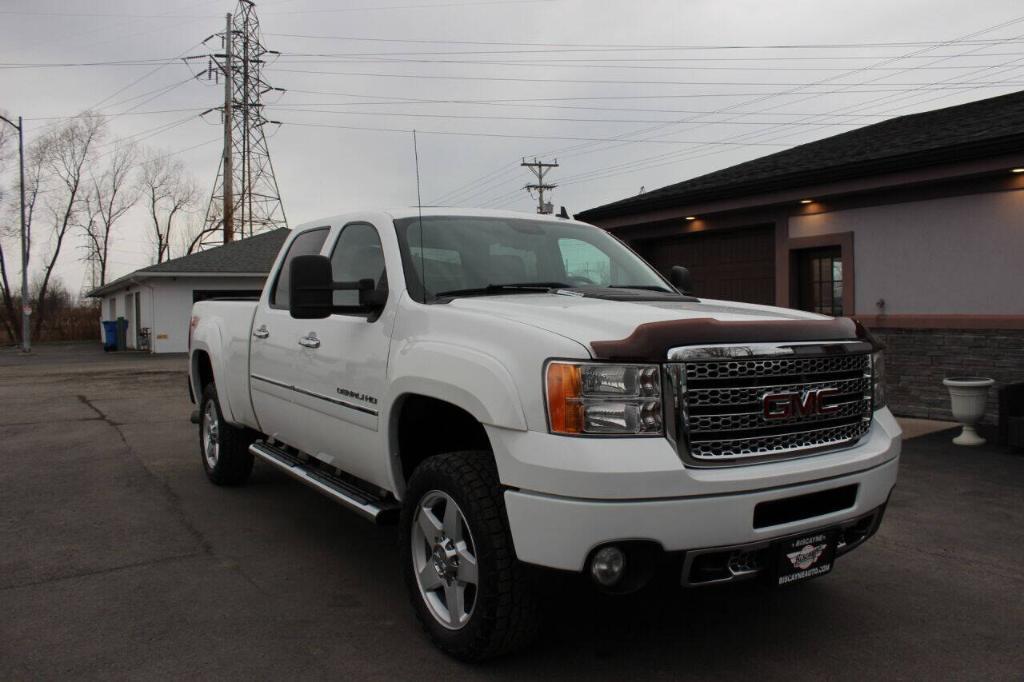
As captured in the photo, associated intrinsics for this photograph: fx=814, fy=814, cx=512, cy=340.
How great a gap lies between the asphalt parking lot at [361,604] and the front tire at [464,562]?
0.16 m

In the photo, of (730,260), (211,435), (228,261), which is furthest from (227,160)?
(211,435)

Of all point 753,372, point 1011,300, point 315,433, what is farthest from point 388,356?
point 1011,300

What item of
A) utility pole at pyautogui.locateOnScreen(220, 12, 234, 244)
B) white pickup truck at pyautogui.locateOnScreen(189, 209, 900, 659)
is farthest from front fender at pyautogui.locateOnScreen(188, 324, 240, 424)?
utility pole at pyautogui.locateOnScreen(220, 12, 234, 244)

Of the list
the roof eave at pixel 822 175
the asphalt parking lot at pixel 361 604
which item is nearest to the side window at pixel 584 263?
the asphalt parking lot at pixel 361 604

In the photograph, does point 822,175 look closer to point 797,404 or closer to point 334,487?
point 797,404

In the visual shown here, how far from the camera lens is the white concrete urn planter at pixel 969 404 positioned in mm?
8062

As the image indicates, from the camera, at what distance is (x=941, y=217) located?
9719 mm

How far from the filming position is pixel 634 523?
274 centimetres

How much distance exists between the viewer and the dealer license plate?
3.05 metres

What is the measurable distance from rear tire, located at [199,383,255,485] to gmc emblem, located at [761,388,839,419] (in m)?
4.42

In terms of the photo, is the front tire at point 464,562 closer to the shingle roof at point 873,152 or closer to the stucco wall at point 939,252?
the shingle roof at point 873,152

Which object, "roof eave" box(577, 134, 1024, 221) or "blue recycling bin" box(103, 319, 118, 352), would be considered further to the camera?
"blue recycling bin" box(103, 319, 118, 352)

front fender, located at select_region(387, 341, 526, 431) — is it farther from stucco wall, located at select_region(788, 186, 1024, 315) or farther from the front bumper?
stucco wall, located at select_region(788, 186, 1024, 315)

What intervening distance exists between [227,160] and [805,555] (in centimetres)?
3419
